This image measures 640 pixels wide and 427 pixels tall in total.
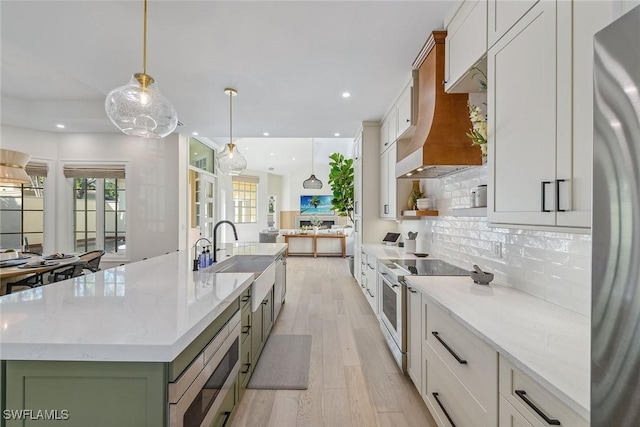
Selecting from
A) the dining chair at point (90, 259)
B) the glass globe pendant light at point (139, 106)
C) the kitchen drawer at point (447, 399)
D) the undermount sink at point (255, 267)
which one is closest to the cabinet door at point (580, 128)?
the kitchen drawer at point (447, 399)

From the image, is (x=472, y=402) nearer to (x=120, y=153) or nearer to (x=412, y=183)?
(x=412, y=183)

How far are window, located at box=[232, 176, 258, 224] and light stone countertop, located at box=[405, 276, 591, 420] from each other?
32.8 ft

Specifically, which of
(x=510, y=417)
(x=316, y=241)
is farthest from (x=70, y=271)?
(x=316, y=241)

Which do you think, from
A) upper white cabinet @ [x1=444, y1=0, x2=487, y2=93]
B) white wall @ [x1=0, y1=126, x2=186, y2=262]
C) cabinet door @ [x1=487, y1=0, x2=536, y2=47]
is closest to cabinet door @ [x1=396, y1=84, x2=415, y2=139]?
upper white cabinet @ [x1=444, y1=0, x2=487, y2=93]

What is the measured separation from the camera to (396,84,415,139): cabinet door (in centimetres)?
291

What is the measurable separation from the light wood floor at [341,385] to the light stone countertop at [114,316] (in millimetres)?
943

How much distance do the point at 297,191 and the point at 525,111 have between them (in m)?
12.4

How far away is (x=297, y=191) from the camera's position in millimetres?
13555

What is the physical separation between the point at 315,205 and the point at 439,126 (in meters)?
11.2

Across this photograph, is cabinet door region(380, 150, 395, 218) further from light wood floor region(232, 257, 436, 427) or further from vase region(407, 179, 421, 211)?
light wood floor region(232, 257, 436, 427)

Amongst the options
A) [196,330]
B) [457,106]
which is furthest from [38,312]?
[457,106]

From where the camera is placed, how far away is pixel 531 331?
45.3 inches

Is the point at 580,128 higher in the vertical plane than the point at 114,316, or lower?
higher

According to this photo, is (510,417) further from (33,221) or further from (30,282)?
(33,221)
